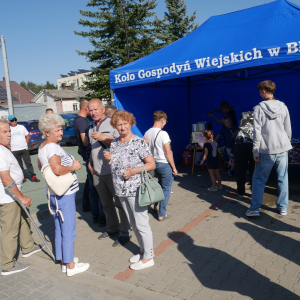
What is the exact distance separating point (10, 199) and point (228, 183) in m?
4.80

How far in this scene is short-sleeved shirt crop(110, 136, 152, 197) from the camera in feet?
10.4

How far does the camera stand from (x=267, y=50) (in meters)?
4.94

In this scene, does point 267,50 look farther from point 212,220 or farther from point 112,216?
point 112,216

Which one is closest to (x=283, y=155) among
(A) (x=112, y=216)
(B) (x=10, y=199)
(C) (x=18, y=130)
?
(A) (x=112, y=216)

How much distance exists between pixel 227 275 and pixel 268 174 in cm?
187

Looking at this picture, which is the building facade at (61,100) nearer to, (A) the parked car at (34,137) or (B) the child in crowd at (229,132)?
(A) the parked car at (34,137)

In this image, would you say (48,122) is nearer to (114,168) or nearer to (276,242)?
(114,168)

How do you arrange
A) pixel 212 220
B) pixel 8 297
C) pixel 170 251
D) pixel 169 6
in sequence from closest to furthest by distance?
pixel 8 297
pixel 170 251
pixel 212 220
pixel 169 6

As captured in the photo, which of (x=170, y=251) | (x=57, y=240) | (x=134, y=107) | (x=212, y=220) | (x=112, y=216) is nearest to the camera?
(x=57, y=240)

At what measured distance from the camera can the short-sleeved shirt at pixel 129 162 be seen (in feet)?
10.4

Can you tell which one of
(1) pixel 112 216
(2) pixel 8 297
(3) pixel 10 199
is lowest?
(2) pixel 8 297

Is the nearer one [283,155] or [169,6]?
[283,155]

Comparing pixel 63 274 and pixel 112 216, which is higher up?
pixel 112 216

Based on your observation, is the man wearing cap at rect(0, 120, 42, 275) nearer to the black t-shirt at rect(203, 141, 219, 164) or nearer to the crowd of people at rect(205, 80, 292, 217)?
the crowd of people at rect(205, 80, 292, 217)
